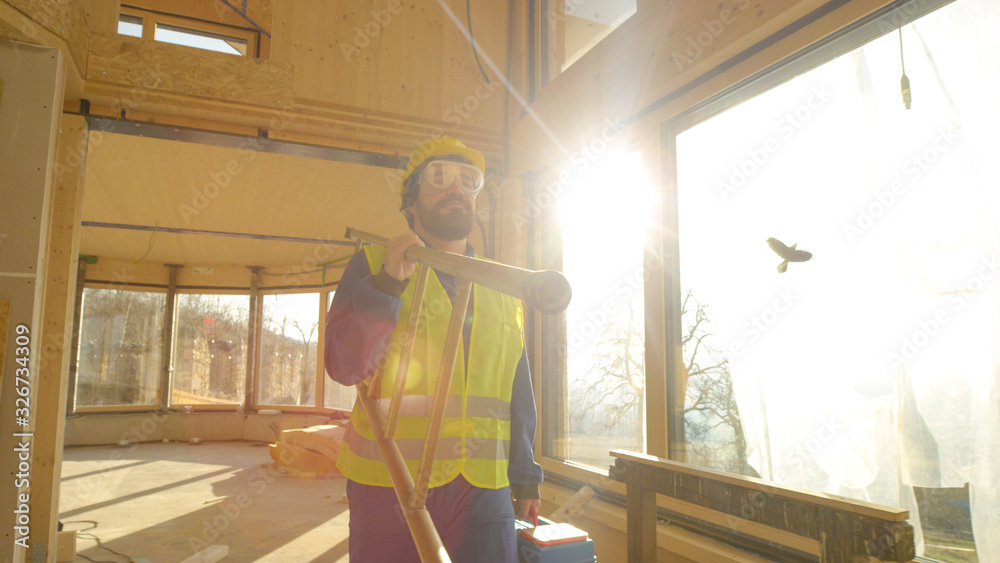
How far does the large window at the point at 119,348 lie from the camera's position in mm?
8938

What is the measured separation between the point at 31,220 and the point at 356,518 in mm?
2480

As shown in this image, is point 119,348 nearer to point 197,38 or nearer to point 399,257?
point 197,38

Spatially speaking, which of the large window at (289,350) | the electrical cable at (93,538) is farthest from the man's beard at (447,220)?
the large window at (289,350)

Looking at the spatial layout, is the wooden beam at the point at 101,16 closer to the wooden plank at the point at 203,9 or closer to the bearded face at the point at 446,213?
the wooden plank at the point at 203,9

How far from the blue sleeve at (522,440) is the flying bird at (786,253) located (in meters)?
1.03

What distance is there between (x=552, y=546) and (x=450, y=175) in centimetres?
117

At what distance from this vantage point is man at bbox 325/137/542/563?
1467mm

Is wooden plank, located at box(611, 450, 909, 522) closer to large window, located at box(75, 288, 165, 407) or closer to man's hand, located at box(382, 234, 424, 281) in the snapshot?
man's hand, located at box(382, 234, 424, 281)

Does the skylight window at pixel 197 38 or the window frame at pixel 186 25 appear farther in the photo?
the skylight window at pixel 197 38

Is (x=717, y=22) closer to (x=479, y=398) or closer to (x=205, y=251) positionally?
(x=479, y=398)

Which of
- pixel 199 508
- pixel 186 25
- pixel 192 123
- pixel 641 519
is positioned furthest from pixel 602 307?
pixel 186 25

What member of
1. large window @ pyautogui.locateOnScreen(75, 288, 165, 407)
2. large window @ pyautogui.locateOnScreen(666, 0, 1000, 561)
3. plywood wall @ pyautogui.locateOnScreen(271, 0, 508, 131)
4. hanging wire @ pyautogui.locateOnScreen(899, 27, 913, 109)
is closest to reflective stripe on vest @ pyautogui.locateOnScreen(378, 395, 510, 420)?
large window @ pyautogui.locateOnScreen(666, 0, 1000, 561)

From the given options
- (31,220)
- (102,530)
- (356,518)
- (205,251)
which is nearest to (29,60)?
(31,220)

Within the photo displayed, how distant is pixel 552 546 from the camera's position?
166 centimetres
